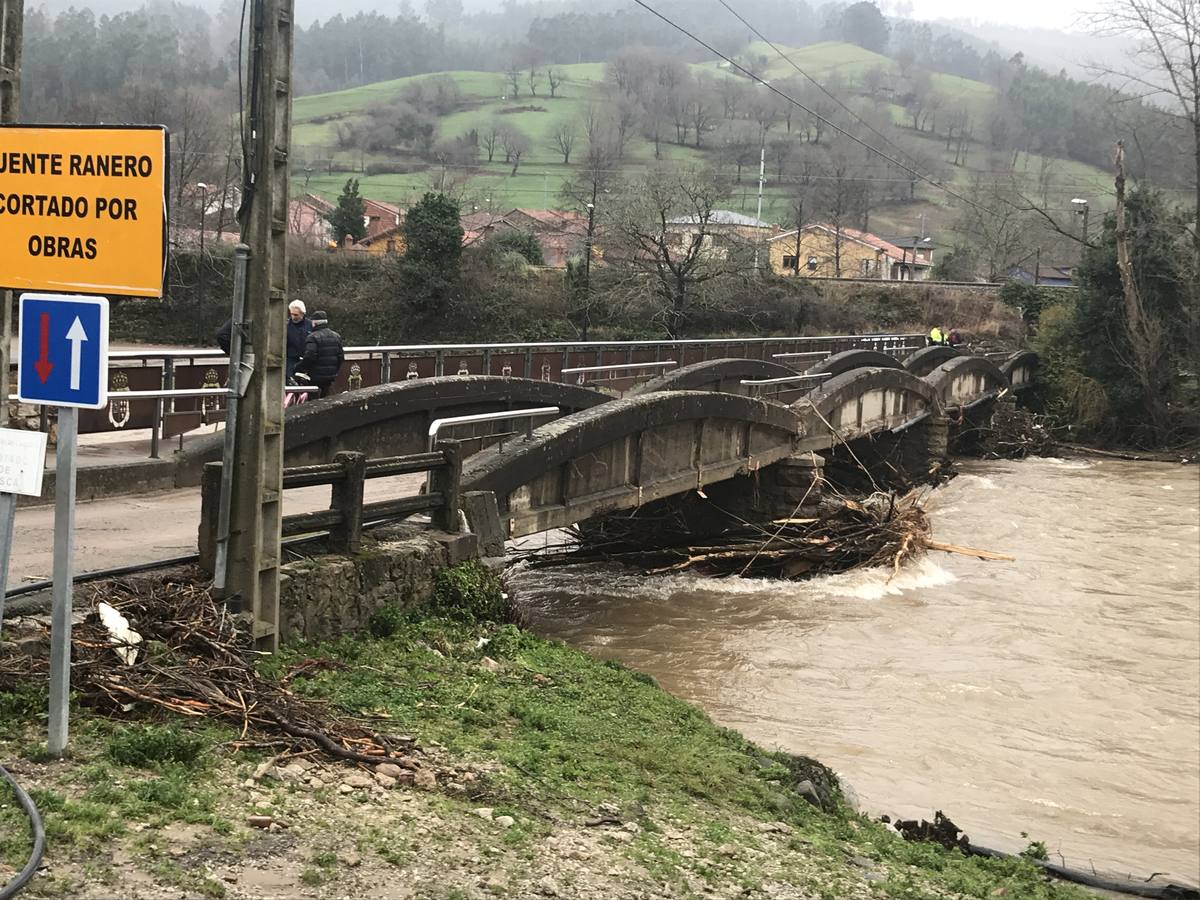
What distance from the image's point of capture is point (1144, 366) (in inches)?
1725

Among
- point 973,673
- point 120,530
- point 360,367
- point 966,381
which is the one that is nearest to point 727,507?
point 973,673

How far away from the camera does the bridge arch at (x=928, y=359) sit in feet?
124

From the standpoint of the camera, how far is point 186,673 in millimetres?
6875

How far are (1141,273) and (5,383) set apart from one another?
44974mm

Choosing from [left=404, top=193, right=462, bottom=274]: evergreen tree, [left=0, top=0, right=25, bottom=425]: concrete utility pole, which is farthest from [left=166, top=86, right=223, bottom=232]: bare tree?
[left=0, top=0, right=25, bottom=425]: concrete utility pole

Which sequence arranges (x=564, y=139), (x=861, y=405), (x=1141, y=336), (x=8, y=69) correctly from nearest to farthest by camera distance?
(x=8, y=69)
(x=861, y=405)
(x=1141, y=336)
(x=564, y=139)

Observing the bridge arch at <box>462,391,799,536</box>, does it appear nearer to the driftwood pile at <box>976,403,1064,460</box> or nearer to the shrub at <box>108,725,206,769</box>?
the shrub at <box>108,725,206,769</box>

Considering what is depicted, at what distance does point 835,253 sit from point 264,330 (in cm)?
8602

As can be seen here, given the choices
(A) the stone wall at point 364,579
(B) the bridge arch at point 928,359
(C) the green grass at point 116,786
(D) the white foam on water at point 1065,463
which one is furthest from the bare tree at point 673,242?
(C) the green grass at point 116,786

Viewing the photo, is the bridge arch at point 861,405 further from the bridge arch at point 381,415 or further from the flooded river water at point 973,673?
the bridge arch at point 381,415

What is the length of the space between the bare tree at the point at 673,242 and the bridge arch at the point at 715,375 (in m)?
22.5

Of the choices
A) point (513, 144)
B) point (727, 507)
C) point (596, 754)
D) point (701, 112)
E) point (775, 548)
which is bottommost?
point (775, 548)

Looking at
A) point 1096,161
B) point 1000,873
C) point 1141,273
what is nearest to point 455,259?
point 1141,273

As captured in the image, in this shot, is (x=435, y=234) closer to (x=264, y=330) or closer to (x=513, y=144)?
(x=264, y=330)
